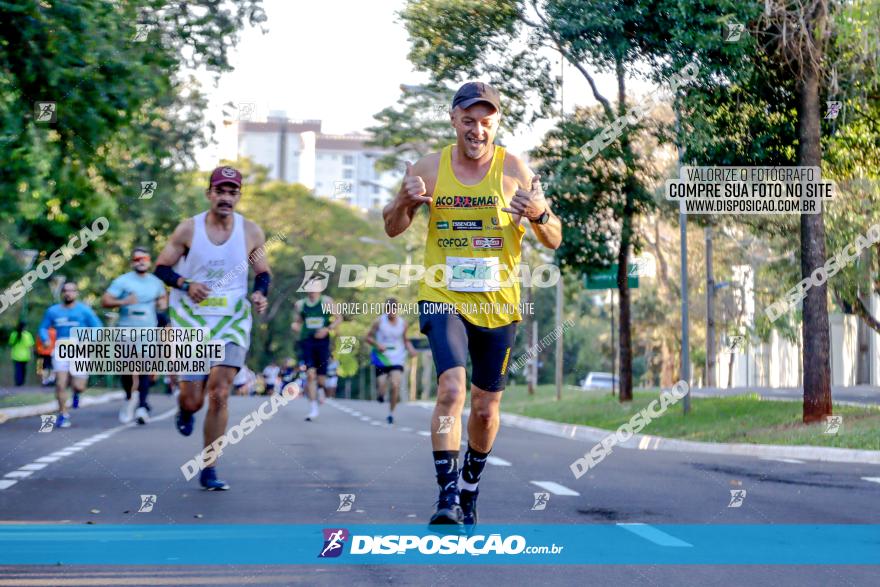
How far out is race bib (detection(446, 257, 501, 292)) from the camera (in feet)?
22.2

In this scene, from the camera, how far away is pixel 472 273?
6.77 meters

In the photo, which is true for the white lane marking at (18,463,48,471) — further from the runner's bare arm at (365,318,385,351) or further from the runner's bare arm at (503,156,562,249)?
the runner's bare arm at (365,318,385,351)

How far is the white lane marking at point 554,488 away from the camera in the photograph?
10.1m

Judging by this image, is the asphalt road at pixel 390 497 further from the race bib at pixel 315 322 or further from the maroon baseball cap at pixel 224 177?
the race bib at pixel 315 322

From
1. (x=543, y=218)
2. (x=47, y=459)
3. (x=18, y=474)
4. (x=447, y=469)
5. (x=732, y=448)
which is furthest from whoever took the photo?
(x=732, y=448)

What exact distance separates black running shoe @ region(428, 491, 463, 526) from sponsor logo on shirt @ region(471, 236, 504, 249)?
1157 mm

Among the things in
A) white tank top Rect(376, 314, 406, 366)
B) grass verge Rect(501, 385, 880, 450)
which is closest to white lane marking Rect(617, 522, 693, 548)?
grass verge Rect(501, 385, 880, 450)

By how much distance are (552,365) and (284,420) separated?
201 feet

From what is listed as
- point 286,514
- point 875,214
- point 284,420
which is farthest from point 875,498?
point 875,214

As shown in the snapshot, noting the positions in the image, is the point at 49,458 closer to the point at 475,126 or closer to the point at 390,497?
the point at 390,497

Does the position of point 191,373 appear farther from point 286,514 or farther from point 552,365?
point 552,365

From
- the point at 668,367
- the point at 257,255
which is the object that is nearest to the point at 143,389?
the point at 257,255

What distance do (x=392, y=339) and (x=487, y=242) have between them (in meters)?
15.4

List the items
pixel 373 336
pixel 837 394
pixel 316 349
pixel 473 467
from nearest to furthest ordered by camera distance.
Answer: pixel 473 467
pixel 316 349
pixel 373 336
pixel 837 394
